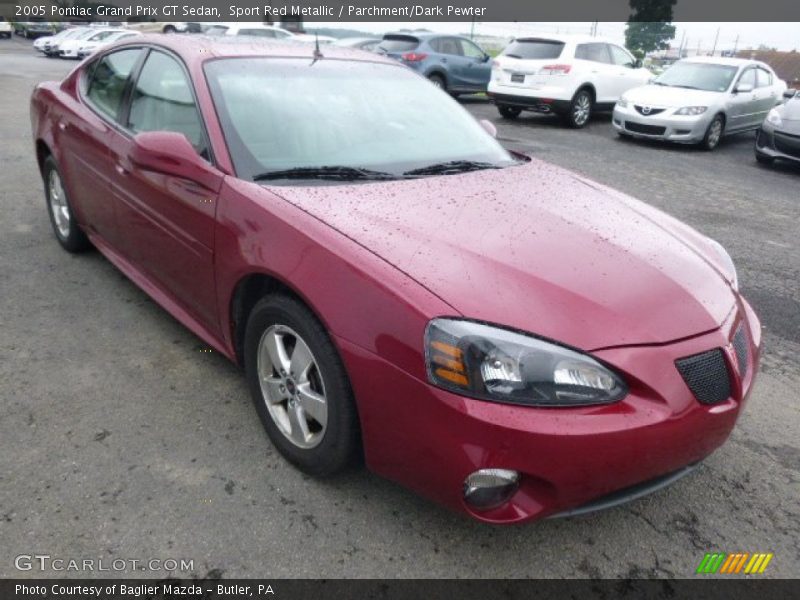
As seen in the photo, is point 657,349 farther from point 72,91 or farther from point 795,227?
point 795,227

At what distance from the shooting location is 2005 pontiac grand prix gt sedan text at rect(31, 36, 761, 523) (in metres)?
1.79

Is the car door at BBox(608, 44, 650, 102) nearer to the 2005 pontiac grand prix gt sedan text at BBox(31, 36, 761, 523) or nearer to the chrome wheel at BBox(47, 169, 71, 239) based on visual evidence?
the 2005 pontiac grand prix gt sedan text at BBox(31, 36, 761, 523)

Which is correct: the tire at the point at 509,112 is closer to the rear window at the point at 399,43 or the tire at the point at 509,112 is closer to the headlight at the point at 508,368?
the rear window at the point at 399,43

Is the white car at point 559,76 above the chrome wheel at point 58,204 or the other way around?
above

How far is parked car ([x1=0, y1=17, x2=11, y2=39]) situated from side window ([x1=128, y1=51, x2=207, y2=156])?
42.1m

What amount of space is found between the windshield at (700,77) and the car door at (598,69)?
1.33 meters

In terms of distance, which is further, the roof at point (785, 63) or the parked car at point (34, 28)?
the parked car at point (34, 28)

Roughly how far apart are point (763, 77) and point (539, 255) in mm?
12306

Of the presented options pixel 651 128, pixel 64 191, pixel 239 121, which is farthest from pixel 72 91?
pixel 651 128

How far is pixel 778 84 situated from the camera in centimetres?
1245

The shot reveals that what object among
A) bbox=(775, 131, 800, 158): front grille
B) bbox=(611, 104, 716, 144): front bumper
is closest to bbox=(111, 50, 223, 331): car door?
bbox=(775, 131, 800, 158): front grille

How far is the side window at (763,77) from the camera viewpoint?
11.7 metres

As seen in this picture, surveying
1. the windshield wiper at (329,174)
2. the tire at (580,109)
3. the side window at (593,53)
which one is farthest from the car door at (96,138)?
the side window at (593,53)

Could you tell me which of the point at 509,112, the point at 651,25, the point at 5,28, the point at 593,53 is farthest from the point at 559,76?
the point at 651,25
